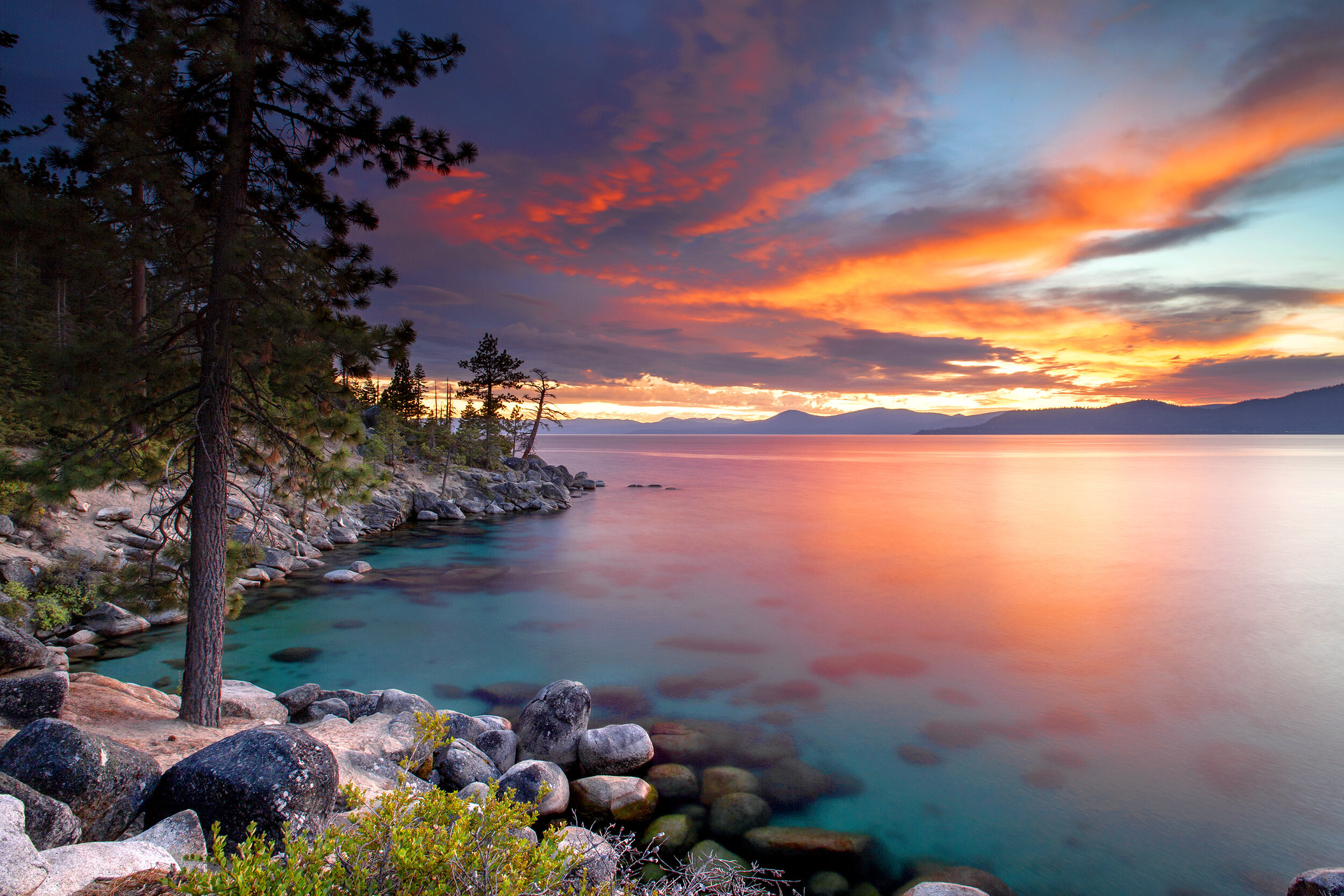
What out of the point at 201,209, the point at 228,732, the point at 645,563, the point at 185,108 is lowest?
the point at 645,563

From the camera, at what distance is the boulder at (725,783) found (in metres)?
9.12

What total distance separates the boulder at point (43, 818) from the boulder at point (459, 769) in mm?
4338

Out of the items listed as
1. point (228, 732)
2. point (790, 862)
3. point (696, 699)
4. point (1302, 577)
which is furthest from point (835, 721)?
point (1302, 577)

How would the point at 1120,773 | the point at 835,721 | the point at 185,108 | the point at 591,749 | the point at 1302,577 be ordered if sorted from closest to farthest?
the point at 185,108 < the point at 591,749 < the point at 1120,773 < the point at 835,721 < the point at 1302,577

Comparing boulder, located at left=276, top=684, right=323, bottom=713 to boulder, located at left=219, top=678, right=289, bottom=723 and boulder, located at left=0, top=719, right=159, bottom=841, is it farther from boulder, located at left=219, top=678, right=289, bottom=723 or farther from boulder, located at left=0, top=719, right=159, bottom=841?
boulder, located at left=0, top=719, right=159, bottom=841

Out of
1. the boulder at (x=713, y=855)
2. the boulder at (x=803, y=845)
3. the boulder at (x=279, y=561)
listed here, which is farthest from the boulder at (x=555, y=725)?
the boulder at (x=279, y=561)

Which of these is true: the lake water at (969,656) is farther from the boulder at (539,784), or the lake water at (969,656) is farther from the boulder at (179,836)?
the boulder at (179,836)

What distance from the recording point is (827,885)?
7.61 meters

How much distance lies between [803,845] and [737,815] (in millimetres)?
1013

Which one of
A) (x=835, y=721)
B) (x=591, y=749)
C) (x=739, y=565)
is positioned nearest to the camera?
(x=591, y=749)

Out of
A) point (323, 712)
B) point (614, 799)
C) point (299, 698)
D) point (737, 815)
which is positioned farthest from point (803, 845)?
point (299, 698)

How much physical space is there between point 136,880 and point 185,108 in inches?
364

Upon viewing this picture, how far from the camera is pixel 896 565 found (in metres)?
27.6

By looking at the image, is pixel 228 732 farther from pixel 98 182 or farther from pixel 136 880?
pixel 98 182
